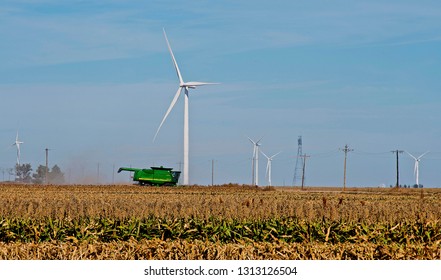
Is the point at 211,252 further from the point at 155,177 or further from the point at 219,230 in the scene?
the point at 155,177

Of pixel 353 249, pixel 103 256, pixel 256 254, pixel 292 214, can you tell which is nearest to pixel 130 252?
pixel 103 256

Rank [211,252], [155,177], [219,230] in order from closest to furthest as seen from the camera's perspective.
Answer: [211,252] → [219,230] → [155,177]

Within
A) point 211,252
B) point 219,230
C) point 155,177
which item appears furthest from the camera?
point 155,177

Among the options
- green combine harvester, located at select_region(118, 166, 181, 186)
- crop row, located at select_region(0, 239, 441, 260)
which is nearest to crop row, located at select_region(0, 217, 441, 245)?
crop row, located at select_region(0, 239, 441, 260)

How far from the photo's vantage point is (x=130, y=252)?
19.1 meters

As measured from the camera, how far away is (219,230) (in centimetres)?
3139

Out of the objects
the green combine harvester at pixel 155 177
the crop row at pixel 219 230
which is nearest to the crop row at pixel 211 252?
the crop row at pixel 219 230

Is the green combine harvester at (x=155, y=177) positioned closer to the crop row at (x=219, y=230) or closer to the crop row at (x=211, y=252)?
the crop row at (x=219, y=230)

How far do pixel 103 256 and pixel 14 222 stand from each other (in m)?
14.2

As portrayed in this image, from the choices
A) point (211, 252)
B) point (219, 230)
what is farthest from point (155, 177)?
point (211, 252)

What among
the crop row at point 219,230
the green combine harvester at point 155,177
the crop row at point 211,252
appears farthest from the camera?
the green combine harvester at point 155,177

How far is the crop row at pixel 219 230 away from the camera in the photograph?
30734 mm
